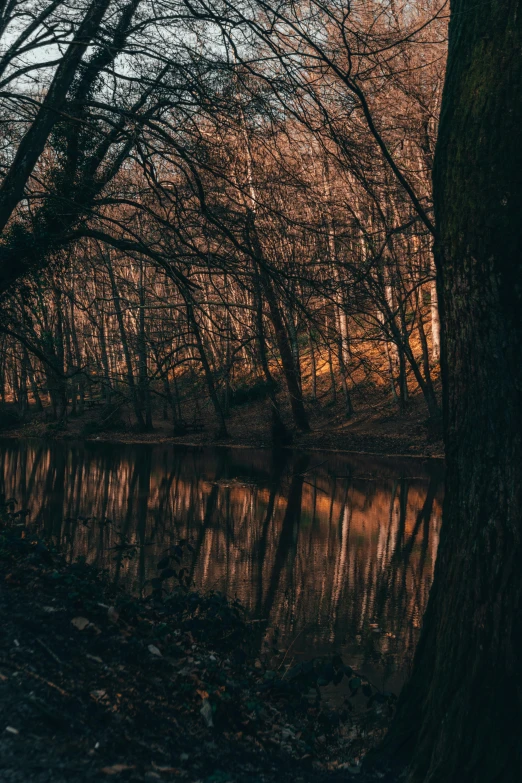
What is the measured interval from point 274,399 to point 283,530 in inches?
207

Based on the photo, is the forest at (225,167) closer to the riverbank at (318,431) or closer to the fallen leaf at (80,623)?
the fallen leaf at (80,623)

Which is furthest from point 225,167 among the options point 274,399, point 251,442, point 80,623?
point 251,442

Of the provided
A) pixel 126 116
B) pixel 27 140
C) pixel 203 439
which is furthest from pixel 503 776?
pixel 203 439

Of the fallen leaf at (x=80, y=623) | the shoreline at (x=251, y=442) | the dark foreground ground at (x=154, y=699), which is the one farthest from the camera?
the shoreline at (x=251, y=442)

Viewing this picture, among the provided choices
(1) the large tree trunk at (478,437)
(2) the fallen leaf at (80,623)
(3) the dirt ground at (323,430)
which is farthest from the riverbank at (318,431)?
(1) the large tree trunk at (478,437)

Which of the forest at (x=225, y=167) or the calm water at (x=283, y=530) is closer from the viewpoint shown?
the forest at (x=225, y=167)

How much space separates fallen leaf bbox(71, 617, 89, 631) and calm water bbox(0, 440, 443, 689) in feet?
6.66

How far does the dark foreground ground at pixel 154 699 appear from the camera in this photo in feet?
12.6

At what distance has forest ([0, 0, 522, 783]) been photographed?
366 centimetres

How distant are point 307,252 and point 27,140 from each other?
363cm

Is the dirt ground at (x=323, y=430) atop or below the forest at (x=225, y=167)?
below

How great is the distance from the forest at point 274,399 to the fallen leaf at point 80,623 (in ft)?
0.51

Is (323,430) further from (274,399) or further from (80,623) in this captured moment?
(80,623)

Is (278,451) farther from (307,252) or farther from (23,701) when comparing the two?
(23,701)
